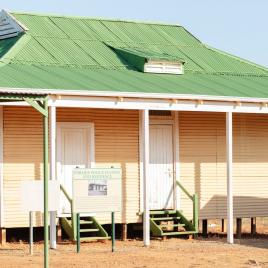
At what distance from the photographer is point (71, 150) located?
23703mm

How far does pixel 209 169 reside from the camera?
25719 mm

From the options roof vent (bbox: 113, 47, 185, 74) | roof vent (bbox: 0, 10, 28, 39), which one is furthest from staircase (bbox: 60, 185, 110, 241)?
roof vent (bbox: 0, 10, 28, 39)

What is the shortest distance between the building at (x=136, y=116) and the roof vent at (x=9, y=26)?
0.04 meters

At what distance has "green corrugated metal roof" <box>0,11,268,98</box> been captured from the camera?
22719 mm

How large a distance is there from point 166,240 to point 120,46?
549 cm

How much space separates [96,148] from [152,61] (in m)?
2.76

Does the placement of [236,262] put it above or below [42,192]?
below

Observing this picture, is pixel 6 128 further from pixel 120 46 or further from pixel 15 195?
pixel 120 46

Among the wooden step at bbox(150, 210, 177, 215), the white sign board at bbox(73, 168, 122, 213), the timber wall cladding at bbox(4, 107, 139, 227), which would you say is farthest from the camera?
the wooden step at bbox(150, 210, 177, 215)

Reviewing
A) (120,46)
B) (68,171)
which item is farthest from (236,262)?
(120,46)

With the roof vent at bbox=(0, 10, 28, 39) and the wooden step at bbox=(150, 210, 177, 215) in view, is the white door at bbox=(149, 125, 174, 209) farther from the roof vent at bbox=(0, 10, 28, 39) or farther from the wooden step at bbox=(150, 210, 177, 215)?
the roof vent at bbox=(0, 10, 28, 39)

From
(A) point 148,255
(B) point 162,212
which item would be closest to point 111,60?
(B) point 162,212

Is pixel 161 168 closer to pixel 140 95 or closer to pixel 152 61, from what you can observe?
pixel 152 61

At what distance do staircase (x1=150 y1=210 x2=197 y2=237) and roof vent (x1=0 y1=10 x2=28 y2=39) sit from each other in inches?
226
